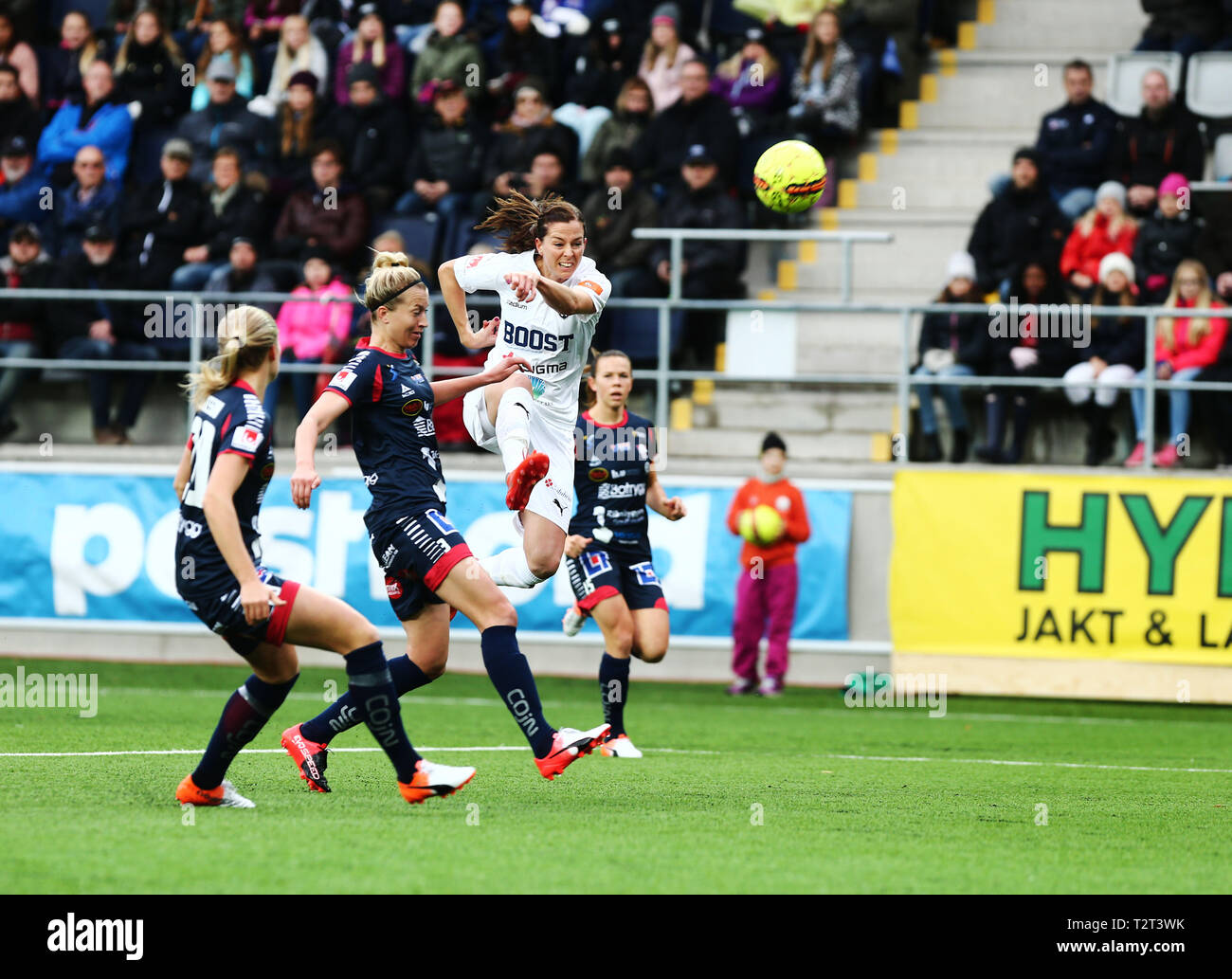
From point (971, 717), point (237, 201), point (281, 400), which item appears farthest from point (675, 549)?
point (237, 201)

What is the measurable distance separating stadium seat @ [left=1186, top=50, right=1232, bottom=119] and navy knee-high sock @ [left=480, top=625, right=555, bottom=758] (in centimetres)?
1225

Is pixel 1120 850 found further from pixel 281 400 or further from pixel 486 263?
pixel 281 400

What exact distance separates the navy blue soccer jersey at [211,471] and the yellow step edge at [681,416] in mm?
10337

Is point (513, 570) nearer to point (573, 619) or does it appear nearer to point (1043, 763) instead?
point (573, 619)

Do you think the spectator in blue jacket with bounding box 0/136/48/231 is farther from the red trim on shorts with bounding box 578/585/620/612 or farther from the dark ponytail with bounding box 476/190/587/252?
the dark ponytail with bounding box 476/190/587/252

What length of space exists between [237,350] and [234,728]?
4.95 feet

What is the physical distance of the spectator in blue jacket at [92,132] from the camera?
1909 cm

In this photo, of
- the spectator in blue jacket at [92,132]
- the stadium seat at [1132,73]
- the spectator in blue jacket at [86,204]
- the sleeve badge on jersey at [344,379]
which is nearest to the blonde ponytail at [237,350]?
the sleeve badge on jersey at [344,379]

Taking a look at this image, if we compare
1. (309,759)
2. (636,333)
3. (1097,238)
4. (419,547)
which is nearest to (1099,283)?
(1097,238)

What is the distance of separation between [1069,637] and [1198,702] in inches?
46.2

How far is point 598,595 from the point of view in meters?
10.7

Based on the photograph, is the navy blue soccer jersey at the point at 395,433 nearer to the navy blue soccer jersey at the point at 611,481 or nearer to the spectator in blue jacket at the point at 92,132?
the navy blue soccer jersey at the point at 611,481

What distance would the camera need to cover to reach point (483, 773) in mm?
8906

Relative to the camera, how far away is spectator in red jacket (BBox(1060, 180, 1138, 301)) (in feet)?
52.4
